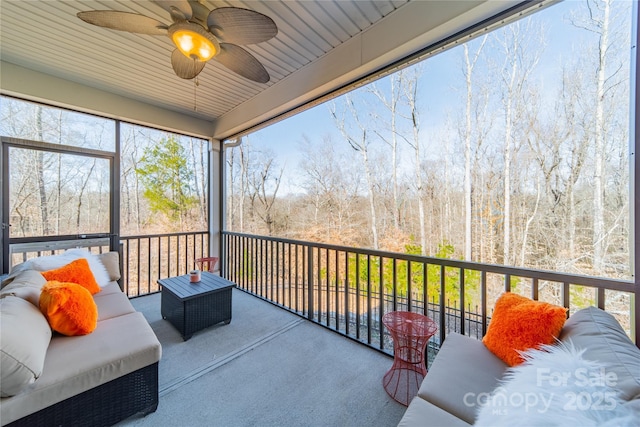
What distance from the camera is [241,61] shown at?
73.2 inches

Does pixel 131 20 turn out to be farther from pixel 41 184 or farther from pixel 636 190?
pixel 636 190

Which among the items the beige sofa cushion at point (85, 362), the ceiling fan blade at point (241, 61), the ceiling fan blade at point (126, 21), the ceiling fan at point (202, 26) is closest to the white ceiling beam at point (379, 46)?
the ceiling fan blade at point (241, 61)

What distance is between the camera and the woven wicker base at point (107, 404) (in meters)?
1.17

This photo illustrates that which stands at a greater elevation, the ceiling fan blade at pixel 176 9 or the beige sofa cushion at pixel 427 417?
the ceiling fan blade at pixel 176 9

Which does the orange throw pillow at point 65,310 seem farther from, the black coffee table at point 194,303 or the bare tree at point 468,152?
the bare tree at point 468,152

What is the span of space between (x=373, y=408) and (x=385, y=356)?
586 millimetres

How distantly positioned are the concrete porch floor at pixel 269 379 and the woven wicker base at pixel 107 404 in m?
0.11

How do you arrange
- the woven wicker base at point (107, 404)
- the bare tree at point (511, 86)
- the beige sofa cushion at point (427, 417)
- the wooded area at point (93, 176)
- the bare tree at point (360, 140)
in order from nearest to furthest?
1. the beige sofa cushion at point (427, 417)
2. the woven wicker base at point (107, 404)
3. the wooded area at point (93, 176)
4. the bare tree at point (511, 86)
5. the bare tree at point (360, 140)

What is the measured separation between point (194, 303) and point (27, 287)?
115cm

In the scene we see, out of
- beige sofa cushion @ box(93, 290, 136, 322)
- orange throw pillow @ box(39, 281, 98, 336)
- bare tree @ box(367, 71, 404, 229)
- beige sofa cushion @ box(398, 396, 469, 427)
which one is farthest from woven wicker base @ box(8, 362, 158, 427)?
bare tree @ box(367, 71, 404, 229)

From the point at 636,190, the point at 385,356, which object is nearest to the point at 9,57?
the point at 385,356

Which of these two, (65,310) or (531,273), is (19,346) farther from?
(531,273)

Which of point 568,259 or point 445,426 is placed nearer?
point 445,426

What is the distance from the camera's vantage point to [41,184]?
2.81 metres
